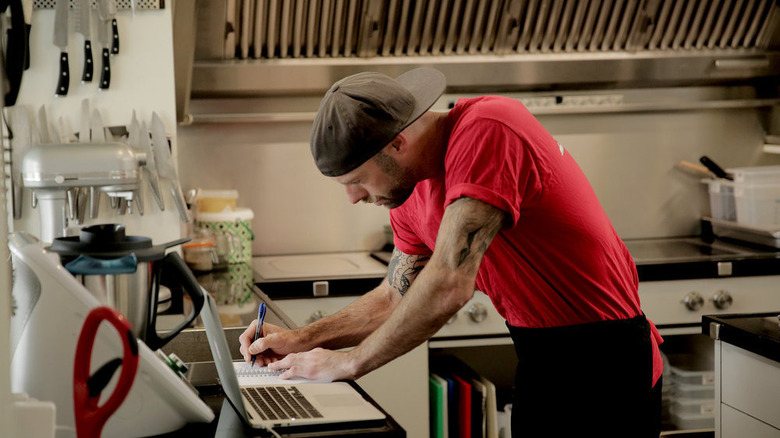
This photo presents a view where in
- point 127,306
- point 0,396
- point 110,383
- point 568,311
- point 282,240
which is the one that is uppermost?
point 0,396

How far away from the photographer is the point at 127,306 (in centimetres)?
123

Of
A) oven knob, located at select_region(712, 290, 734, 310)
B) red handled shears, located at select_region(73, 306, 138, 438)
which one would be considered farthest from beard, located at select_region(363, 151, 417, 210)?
oven knob, located at select_region(712, 290, 734, 310)

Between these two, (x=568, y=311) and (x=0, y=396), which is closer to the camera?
(x=0, y=396)

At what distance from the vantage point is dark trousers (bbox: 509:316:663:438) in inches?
63.9

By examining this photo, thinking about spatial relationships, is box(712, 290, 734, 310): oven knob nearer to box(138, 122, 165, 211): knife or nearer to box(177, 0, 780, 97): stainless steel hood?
box(177, 0, 780, 97): stainless steel hood

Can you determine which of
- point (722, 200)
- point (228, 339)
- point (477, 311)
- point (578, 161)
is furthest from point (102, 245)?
point (722, 200)

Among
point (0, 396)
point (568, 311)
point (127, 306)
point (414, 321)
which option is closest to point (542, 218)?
point (568, 311)

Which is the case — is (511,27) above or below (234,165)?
above

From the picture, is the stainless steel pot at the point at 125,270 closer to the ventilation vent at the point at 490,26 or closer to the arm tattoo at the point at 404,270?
the arm tattoo at the point at 404,270

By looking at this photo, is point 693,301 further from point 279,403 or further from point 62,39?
point 62,39

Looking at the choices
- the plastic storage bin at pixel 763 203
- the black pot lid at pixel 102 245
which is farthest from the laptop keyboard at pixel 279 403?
the plastic storage bin at pixel 763 203

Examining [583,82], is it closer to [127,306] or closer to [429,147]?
[429,147]

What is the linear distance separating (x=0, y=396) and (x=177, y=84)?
2762 mm

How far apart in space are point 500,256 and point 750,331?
76 centimetres
